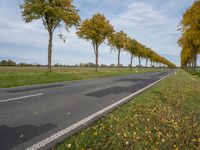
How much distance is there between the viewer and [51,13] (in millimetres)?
21219

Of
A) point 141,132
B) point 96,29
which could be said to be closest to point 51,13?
point 96,29

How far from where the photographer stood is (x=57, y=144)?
350 cm

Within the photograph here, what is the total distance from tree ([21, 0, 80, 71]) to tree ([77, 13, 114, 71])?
10246 millimetres

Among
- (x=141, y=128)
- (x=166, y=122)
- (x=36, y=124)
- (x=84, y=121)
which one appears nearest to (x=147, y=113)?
(x=166, y=122)

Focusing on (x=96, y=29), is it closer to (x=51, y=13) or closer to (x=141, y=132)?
(x=51, y=13)

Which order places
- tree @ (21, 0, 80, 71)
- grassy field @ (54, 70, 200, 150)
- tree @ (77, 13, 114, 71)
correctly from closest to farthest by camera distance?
grassy field @ (54, 70, 200, 150)
tree @ (21, 0, 80, 71)
tree @ (77, 13, 114, 71)

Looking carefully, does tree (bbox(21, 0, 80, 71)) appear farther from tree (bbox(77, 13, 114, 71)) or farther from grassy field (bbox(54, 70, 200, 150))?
grassy field (bbox(54, 70, 200, 150))

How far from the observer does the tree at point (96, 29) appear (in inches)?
1329

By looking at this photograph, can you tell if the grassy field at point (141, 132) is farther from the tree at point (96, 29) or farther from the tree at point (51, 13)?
the tree at point (96, 29)

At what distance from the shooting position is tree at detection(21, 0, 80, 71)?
20422 millimetres

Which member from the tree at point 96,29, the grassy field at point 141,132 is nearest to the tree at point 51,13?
the tree at point 96,29

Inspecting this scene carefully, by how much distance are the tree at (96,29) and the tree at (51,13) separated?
10.2m

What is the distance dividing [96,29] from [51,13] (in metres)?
14.1

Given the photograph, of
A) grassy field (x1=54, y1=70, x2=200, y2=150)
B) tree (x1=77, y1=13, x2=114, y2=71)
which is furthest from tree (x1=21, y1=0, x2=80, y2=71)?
grassy field (x1=54, y1=70, x2=200, y2=150)
